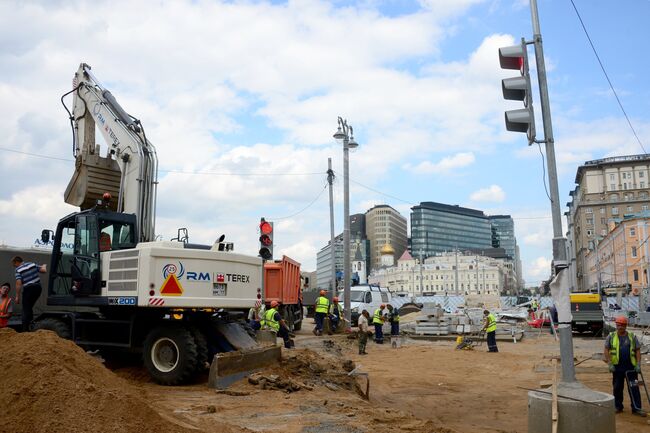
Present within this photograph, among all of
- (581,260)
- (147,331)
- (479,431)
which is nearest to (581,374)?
(479,431)

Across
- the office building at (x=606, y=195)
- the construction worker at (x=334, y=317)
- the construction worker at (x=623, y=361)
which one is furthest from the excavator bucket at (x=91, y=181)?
the office building at (x=606, y=195)

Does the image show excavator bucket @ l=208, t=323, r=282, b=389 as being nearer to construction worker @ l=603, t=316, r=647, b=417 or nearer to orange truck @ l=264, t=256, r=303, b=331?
construction worker @ l=603, t=316, r=647, b=417

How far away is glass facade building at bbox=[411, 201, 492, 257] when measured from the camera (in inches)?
6319

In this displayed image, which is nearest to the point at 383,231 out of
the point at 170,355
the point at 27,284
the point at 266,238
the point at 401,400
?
the point at 266,238

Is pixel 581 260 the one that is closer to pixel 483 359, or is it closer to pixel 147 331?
pixel 483 359

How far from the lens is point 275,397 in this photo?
9047 mm

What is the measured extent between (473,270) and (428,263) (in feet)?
37.6

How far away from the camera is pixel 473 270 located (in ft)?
461

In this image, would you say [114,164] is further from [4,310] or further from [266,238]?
[266,238]

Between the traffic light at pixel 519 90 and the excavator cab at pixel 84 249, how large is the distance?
23.9 ft

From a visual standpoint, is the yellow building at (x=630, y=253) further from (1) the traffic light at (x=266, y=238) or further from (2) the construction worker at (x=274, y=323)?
(1) the traffic light at (x=266, y=238)

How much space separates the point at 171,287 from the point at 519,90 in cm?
638

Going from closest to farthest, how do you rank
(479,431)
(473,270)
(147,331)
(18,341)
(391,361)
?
1. (18,341)
2. (479,431)
3. (147,331)
4. (391,361)
5. (473,270)

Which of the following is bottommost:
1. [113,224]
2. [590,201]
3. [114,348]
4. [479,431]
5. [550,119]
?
[479,431]
